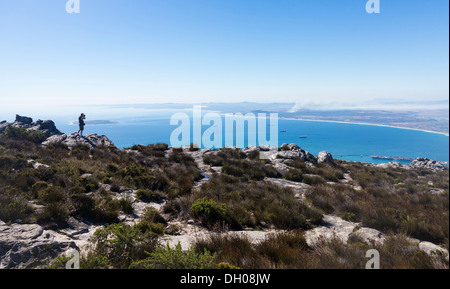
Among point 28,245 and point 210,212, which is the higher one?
point 28,245

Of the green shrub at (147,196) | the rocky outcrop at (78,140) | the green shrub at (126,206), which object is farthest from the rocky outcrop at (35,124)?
the green shrub at (126,206)

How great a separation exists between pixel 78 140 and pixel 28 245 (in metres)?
17.6

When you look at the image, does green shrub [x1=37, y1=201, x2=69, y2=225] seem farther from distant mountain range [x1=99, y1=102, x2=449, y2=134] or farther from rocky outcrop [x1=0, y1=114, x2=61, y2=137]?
distant mountain range [x1=99, y1=102, x2=449, y2=134]

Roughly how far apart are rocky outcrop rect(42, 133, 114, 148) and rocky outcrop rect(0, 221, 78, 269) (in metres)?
14.5

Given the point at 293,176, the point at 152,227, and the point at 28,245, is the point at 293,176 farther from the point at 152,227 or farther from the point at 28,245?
the point at 28,245

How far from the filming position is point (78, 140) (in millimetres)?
17797

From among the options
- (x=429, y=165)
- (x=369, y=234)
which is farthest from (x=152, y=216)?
(x=429, y=165)

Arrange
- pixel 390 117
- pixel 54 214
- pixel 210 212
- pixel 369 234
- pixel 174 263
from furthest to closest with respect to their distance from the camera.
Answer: pixel 390 117, pixel 210 212, pixel 369 234, pixel 54 214, pixel 174 263

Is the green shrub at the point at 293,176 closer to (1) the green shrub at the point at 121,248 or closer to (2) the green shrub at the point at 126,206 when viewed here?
(2) the green shrub at the point at 126,206

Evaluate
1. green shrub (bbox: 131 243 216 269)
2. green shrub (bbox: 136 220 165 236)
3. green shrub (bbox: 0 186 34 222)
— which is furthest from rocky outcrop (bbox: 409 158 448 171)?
green shrub (bbox: 0 186 34 222)

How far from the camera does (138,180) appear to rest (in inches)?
349

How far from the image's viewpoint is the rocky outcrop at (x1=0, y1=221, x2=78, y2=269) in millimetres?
3197
